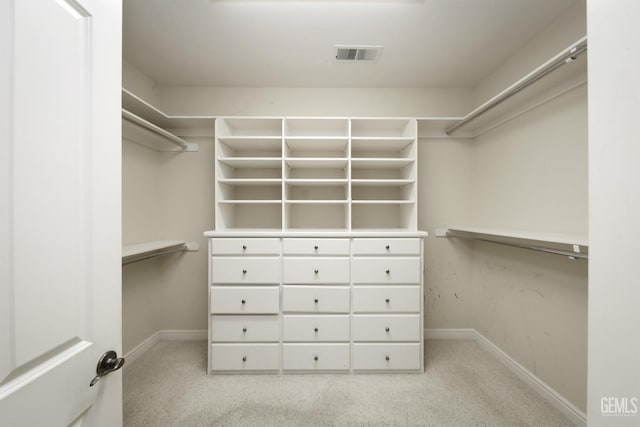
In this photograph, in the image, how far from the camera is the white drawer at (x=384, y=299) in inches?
73.6

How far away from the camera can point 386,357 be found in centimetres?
Answer: 186

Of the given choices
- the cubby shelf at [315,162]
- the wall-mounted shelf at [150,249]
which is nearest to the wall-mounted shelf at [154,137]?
the wall-mounted shelf at [150,249]

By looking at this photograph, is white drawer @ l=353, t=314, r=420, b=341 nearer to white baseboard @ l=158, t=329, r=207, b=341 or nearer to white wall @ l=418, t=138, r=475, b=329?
white wall @ l=418, t=138, r=475, b=329

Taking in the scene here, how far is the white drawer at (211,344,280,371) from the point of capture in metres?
1.84

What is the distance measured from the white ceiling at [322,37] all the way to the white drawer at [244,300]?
6.10ft

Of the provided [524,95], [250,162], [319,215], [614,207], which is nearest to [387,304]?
[319,215]

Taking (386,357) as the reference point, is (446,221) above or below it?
above

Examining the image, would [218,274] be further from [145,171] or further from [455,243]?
[455,243]

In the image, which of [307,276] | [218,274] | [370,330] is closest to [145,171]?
[218,274]

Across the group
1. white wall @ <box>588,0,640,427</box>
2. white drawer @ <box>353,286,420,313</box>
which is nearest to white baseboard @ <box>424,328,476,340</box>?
white drawer @ <box>353,286,420,313</box>

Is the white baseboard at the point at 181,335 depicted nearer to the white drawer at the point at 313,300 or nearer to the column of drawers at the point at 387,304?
the white drawer at the point at 313,300

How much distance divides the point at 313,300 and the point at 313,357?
0.43m

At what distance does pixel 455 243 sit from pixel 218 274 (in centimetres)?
224

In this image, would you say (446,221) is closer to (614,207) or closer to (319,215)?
(319,215)
